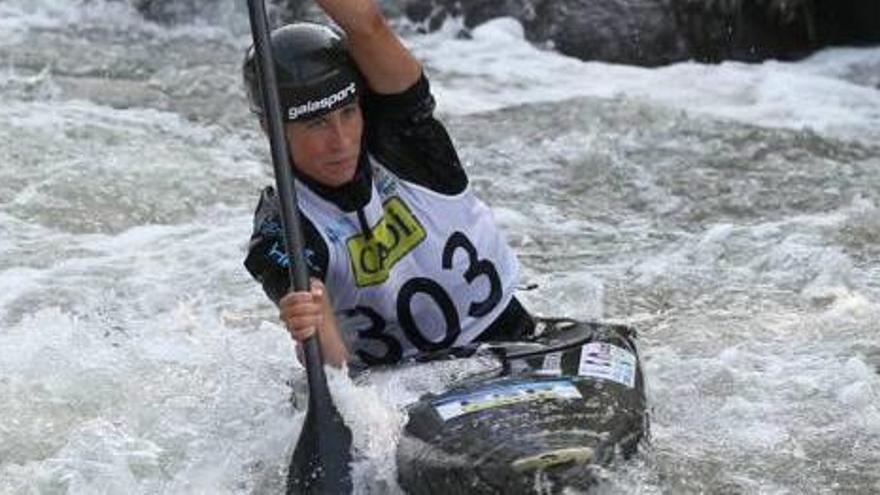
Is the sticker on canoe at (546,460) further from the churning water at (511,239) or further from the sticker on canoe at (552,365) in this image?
the sticker on canoe at (552,365)

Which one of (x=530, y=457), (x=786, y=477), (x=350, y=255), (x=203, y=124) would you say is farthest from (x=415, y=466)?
(x=203, y=124)

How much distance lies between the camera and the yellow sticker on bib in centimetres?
370

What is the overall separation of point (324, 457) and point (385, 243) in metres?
0.60

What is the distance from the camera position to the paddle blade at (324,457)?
343cm

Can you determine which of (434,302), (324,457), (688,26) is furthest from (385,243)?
(688,26)

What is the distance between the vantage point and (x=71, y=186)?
6.94m

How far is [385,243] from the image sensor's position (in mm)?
3736

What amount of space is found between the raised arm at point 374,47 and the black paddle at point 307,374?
230 mm

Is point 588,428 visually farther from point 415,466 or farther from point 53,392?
point 53,392

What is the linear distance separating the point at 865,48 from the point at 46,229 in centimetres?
582

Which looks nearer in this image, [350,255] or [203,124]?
[350,255]

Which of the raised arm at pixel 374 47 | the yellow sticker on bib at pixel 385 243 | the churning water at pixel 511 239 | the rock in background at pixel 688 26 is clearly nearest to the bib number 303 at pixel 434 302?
the yellow sticker on bib at pixel 385 243

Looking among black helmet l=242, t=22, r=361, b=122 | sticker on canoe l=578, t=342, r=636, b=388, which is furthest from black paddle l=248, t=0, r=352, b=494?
sticker on canoe l=578, t=342, r=636, b=388

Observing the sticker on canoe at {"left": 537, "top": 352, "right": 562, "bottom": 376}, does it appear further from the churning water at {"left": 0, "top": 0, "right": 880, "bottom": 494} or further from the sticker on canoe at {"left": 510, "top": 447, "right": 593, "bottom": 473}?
the sticker on canoe at {"left": 510, "top": 447, "right": 593, "bottom": 473}
